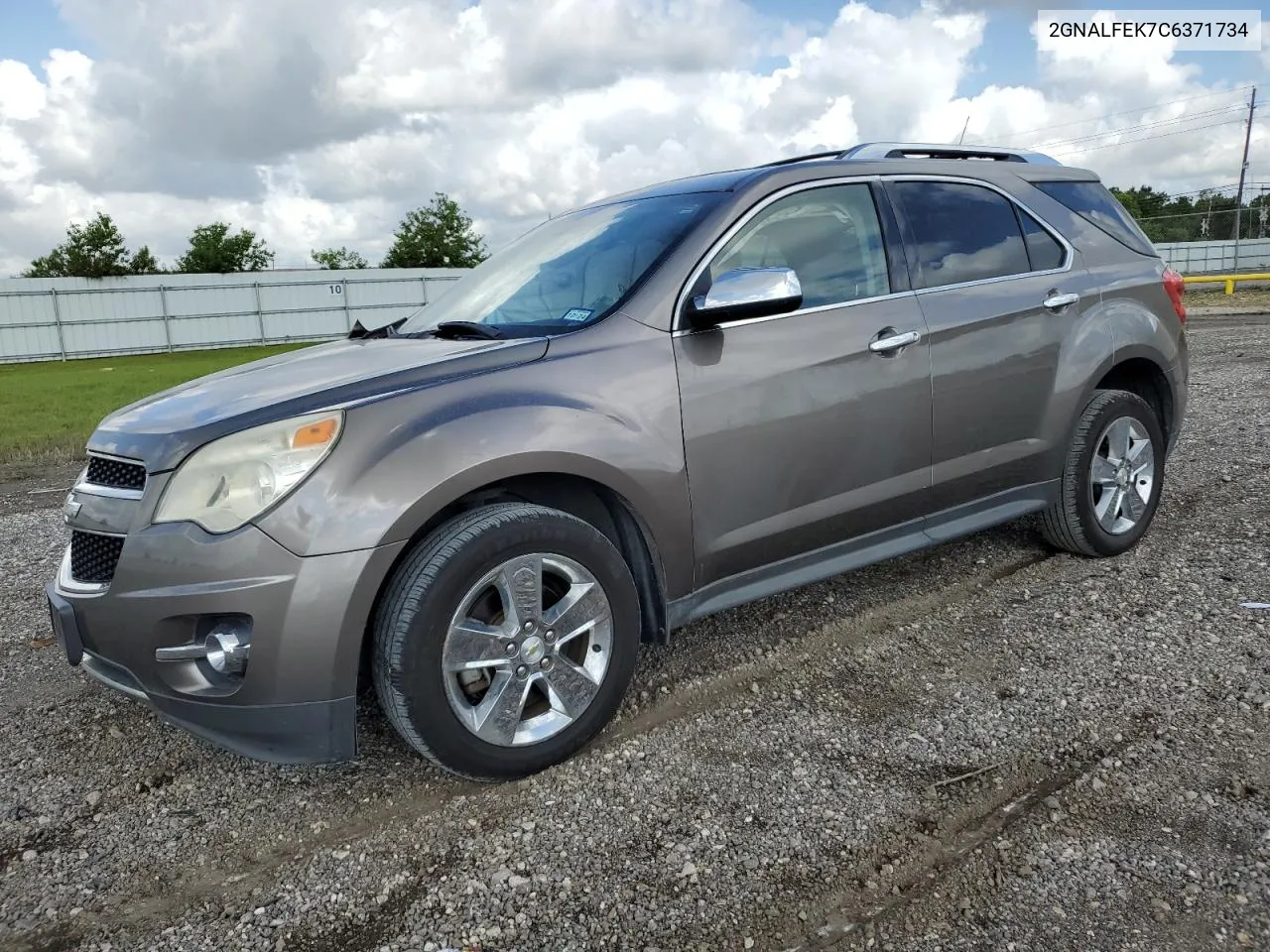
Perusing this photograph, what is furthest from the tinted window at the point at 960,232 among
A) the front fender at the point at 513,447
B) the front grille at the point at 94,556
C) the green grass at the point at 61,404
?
the green grass at the point at 61,404

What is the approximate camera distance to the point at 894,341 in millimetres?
3486

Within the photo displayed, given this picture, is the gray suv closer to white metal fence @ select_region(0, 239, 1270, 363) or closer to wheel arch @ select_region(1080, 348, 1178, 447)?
wheel arch @ select_region(1080, 348, 1178, 447)

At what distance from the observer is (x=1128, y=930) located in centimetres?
205

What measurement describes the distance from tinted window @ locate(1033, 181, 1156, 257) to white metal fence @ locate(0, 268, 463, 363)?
29464mm

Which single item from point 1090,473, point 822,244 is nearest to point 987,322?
point 822,244

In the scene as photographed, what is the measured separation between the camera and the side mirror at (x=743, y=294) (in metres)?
3.00

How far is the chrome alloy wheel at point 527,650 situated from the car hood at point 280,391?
1.99 feet

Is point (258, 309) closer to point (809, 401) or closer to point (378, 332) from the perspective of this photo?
point (378, 332)

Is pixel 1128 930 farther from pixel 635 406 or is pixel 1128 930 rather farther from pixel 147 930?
pixel 147 930

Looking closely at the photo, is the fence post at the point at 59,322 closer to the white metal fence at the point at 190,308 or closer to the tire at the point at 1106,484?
the white metal fence at the point at 190,308

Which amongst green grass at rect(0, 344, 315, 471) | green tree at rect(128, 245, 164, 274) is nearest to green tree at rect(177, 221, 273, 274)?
green tree at rect(128, 245, 164, 274)

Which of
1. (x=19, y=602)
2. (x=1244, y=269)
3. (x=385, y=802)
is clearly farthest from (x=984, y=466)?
(x=1244, y=269)

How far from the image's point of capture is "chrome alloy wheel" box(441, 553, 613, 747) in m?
2.68

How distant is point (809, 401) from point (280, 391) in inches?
66.1
